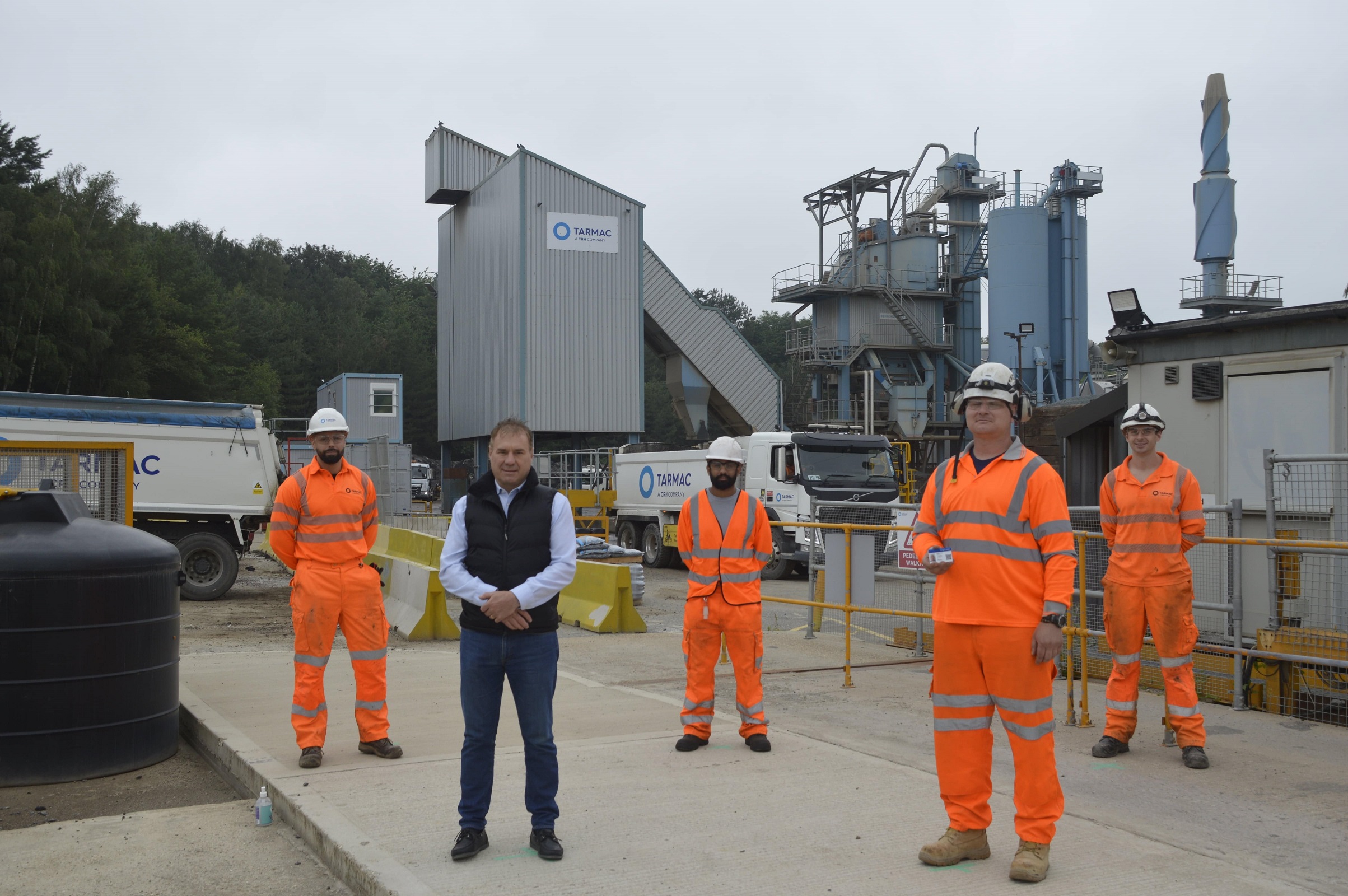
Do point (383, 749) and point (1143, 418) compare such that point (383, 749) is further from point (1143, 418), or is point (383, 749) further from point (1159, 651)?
point (1143, 418)

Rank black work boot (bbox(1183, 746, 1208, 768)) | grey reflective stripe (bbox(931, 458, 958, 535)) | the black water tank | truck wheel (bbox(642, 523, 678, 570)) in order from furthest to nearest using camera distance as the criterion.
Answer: truck wheel (bbox(642, 523, 678, 570))
black work boot (bbox(1183, 746, 1208, 768))
the black water tank
grey reflective stripe (bbox(931, 458, 958, 535))

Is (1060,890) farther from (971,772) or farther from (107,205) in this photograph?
(107,205)

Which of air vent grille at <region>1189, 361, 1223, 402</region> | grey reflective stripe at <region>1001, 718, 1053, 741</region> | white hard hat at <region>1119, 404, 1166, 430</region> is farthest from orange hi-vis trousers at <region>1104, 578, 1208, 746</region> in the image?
air vent grille at <region>1189, 361, 1223, 402</region>

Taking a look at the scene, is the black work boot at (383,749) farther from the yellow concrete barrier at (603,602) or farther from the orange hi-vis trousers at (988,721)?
the yellow concrete barrier at (603,602)

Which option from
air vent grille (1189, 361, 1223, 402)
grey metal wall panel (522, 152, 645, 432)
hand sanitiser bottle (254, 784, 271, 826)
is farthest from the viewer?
grey metal wall panel (522, 152, 645, 432)

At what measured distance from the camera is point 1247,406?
958cm

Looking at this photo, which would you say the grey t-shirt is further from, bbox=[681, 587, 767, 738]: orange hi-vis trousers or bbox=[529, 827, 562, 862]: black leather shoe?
bbox=[529, 827, 562, 862]: black leather shoe

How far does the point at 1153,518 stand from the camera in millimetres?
6820

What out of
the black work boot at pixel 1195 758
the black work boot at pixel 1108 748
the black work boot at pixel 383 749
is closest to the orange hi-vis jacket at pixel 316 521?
the black work boot at pixel 383 749

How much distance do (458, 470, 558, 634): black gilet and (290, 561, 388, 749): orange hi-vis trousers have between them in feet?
7.12

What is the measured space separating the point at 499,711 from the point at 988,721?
6.74 feet

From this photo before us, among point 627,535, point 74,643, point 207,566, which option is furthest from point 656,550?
point 74,643

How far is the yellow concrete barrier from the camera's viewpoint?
1313 cm

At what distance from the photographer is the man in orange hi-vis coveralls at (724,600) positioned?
689 cm
